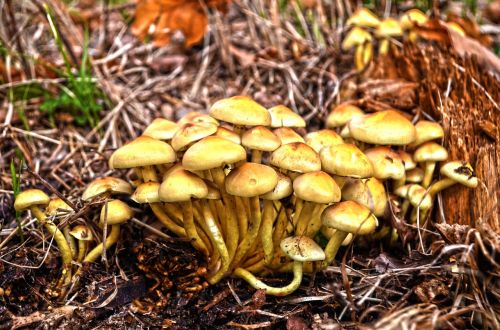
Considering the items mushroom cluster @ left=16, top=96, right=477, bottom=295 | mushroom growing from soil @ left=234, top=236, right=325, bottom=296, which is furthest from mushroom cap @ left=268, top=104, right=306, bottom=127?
mushroom growing from soil @ left=234, top=236, right=325, bottom=296

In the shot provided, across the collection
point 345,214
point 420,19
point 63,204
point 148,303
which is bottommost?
point 148,303

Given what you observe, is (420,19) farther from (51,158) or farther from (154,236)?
(51,158)

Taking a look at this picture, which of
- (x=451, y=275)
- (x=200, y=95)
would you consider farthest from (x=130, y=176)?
(x=451, y=275)

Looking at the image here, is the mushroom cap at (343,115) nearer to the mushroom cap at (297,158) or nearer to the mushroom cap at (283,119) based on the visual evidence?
the mushroom cap at (283,119)

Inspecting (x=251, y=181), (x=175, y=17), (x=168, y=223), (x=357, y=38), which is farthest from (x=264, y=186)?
(x=175, y=17)

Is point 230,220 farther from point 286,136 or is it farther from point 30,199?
point 30,199

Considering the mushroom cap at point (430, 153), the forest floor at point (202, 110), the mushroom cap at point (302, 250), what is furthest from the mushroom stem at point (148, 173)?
the mushroom cap at point (430, 153)
